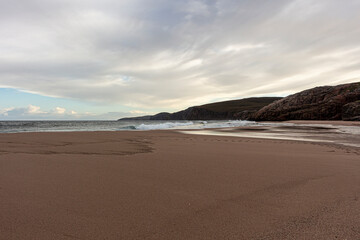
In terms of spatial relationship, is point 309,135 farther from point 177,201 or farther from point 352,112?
point 352,112

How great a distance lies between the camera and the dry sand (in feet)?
6.15

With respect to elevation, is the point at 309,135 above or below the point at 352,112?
below

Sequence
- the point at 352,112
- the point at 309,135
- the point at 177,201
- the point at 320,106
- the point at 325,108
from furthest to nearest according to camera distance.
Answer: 1. the point at 320,106
2. the point at 325,108
3. the point at 352,112
4. the point at 309,135
5. the point at 177,201

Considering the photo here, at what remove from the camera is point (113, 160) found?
4844mm

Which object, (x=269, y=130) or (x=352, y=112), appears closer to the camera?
(x=269, y=130)

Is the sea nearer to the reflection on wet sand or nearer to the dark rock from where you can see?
the reflection on wet sand

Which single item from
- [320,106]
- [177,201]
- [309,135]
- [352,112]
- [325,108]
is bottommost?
[309,135]

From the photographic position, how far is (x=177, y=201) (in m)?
2.53

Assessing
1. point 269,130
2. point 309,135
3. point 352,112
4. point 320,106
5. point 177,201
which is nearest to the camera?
point 177,201

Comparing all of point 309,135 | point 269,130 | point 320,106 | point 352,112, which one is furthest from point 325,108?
point 309,135

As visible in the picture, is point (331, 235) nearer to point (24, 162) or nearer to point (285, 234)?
point (285, 234)

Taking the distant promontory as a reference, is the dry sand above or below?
below

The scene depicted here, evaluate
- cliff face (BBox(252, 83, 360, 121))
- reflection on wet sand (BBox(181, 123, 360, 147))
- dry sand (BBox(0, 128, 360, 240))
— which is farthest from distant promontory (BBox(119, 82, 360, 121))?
dry sand (BBox(0, 128, 360, 240))

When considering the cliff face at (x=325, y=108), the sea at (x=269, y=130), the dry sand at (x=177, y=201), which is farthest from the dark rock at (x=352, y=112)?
the dry sand at (x=177, y=201)
